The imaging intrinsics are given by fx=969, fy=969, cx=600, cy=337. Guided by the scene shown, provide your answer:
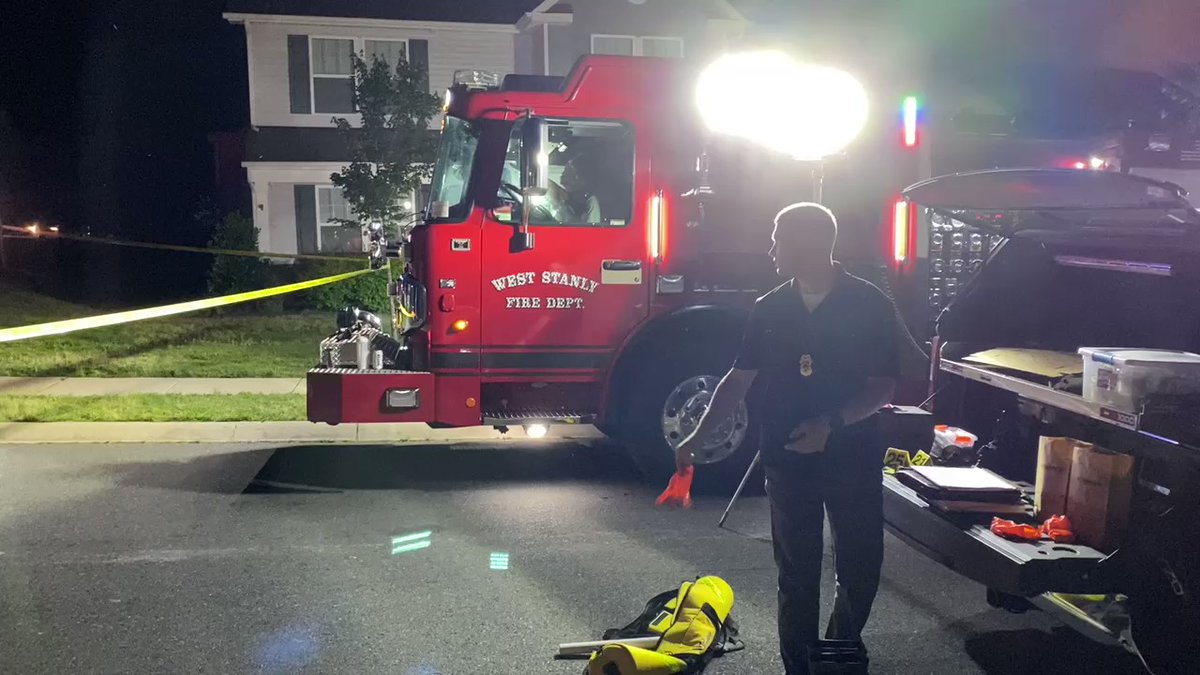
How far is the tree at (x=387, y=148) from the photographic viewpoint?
55.8 ft

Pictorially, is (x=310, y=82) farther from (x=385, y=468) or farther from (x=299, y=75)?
(x=385, y=468)

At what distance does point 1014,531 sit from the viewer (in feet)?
12.2

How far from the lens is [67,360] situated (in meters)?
11.3

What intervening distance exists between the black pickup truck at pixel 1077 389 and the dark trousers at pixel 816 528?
437 millimetres

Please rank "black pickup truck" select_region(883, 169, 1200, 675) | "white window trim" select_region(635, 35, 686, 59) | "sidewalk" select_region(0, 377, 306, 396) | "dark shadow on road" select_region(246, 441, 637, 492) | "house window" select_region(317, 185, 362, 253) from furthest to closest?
"white window trim" select_region(635, 35, 686, 59) → "house window" select_region(317, 185, 362, 253) → "sidewalk" select_region(0, 377, 306, 396) → "dark shadow on road" select_region(246, 441, 637, 492) → "black pickup truck" select_region(883, 169, 1200, 675)

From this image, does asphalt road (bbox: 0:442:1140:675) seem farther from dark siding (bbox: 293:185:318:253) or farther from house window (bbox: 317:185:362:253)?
dark siding (bbox: 293:185:318:253)

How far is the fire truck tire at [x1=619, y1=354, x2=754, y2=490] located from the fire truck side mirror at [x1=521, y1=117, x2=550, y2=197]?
1474mm

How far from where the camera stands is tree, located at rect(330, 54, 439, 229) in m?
17.0

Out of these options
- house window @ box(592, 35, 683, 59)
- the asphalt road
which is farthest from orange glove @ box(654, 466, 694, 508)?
house window @ box(592, 35, 683, 59)

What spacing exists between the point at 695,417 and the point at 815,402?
313 cm

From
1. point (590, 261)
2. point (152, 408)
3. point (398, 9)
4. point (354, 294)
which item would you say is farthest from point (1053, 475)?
point (398, 9)

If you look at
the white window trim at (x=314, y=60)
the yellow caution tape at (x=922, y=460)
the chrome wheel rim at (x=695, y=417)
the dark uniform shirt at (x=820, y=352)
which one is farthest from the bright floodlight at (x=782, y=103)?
the white window trim at (x=314, y=60)

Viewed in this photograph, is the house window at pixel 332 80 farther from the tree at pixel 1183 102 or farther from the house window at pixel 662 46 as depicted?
the tree at pixel 1183 102

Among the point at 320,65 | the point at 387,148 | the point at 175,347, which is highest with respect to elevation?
the point at 320,65
